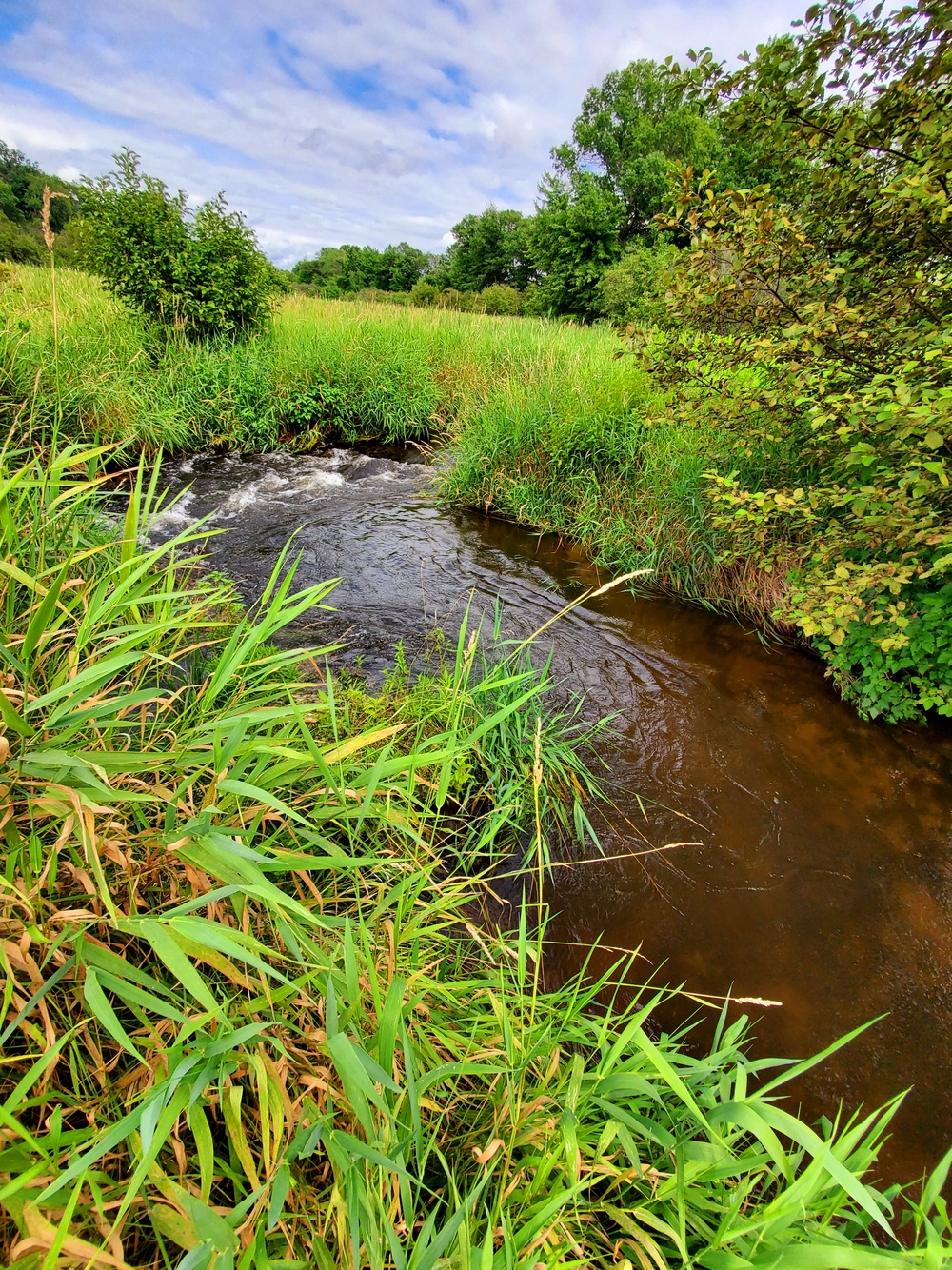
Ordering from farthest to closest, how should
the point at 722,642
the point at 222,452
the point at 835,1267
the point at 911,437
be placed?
1. the point at 222,452
2. the point at 722,642
3. the point at 911,437
4. the point at 835,1267

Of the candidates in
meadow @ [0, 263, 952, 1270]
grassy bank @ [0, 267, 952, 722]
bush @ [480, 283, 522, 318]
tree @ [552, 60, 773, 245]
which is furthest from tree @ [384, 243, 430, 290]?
meadow @ [0, 263, 952, 1270]

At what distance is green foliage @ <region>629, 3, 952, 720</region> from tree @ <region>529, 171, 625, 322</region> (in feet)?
82.6

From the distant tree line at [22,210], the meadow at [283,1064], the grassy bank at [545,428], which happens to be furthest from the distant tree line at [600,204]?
the meadow at [283,1064]

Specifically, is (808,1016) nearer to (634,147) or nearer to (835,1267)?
(835,1267)

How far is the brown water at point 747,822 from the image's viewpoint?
1967 millimetres

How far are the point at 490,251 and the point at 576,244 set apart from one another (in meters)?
16.3

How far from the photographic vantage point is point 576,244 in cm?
2634

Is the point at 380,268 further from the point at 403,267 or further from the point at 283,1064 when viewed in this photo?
the point at 283,1064

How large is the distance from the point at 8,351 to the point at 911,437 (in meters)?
7.24

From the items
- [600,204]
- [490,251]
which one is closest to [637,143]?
[600,204]

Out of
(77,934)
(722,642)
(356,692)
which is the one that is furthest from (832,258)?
(77,934)

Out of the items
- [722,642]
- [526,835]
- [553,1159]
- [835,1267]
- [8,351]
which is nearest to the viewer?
[835,1267]

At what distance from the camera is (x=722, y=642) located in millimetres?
4102

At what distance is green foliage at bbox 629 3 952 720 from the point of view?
2.32 m
